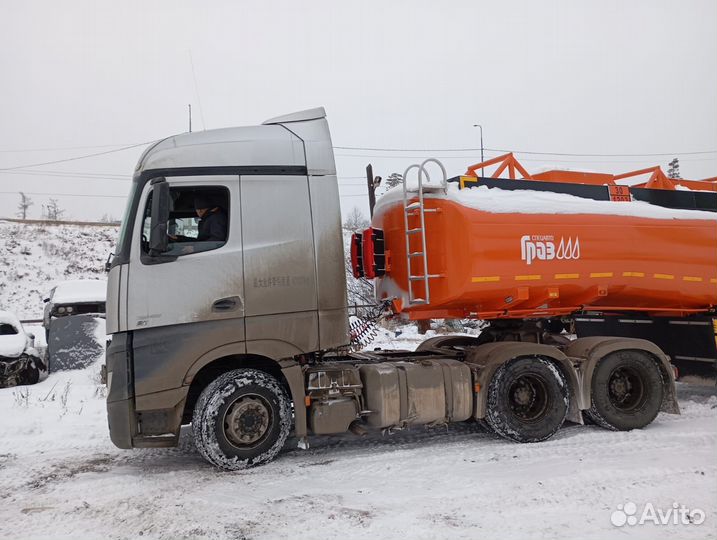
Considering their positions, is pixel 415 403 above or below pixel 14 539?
above

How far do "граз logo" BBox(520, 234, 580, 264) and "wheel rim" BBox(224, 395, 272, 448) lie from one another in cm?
350

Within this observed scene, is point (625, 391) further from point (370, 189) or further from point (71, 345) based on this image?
point (71, 345)

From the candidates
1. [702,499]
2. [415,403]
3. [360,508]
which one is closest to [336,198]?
[415,403]

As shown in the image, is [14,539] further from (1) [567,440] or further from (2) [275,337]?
(1) [567,440]

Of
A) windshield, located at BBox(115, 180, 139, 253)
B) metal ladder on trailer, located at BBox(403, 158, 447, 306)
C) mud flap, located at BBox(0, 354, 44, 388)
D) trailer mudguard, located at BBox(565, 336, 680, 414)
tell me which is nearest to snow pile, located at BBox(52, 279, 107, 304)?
mud flap, located at BBox(0, 354, 44, 388)

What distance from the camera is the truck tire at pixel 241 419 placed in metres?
5.25

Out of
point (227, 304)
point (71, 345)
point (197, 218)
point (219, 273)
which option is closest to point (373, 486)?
point (227, 304)

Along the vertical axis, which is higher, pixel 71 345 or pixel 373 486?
pixel 71 345

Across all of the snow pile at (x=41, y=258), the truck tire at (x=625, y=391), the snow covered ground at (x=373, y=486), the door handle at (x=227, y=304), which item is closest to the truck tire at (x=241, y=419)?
the snow covered ground at (x=373, y=486)

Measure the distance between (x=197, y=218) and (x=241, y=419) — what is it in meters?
2.14

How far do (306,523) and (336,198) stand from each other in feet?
10.9

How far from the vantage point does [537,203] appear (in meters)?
6.52

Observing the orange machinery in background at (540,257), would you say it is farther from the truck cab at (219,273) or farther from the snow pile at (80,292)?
the snow pile at (80,292)

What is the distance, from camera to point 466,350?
704 centimetres
